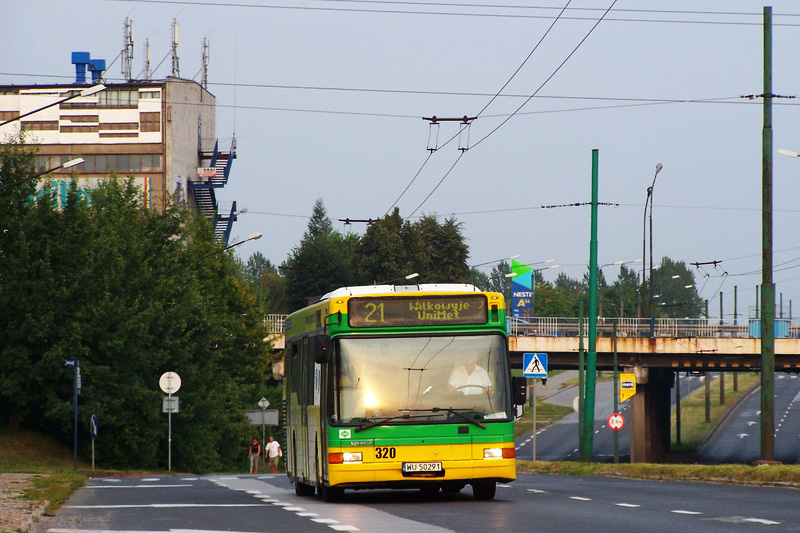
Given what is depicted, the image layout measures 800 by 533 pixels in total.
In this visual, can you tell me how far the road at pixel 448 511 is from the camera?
13.3 metres

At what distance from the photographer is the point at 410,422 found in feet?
57.0

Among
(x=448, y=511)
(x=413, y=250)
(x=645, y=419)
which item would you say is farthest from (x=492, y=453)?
(x=413, y=250)

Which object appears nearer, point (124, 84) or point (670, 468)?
point (670, 468)

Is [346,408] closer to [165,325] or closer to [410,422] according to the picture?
[410,422]

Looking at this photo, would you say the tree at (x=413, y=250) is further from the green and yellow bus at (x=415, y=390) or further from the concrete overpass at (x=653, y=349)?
the green and yellow bus at (x=415, y=390)

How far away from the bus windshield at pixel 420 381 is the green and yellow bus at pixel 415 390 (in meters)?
0.01

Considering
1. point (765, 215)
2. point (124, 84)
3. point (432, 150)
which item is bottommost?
point (765, 215)

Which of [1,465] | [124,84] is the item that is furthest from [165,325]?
[124,84]

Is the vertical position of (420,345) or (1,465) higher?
(420,345)

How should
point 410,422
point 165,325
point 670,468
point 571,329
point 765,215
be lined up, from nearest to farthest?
point 410,422 → point 765,215 → point 670,468 → point 165,325 → point 571,329

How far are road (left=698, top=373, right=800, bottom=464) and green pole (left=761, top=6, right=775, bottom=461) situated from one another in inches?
1727

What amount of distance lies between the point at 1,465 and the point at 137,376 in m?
7.14

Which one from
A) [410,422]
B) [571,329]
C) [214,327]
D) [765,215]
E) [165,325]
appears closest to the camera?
→ [410,422]

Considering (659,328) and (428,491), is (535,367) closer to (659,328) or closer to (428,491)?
(428,491)
